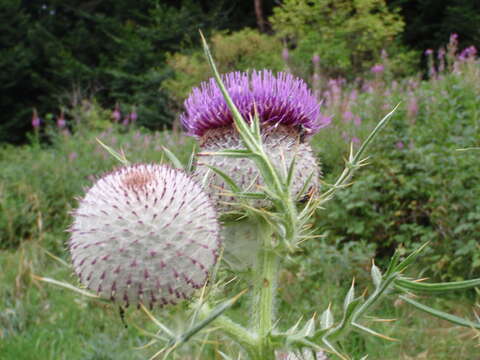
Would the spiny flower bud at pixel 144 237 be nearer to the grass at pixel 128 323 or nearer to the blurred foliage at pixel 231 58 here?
the grass at pixel 128 323

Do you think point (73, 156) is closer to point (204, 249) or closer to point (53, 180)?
point (53, 180)

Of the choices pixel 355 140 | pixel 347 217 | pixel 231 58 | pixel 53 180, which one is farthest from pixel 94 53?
pixel 347 217

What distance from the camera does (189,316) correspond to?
1085 millimetres

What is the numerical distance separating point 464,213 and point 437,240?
29cm

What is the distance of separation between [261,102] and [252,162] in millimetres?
169

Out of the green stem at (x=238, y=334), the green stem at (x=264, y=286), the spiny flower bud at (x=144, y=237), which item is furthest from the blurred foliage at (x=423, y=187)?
the spiny flower bud at (x=144, y=237)

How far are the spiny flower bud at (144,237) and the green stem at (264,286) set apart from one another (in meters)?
0.17

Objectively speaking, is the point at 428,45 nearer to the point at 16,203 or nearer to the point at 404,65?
the point at 404,65

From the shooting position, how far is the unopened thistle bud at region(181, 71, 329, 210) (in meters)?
1.42

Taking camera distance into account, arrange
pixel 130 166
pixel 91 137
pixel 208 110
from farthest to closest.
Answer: pixel 91 137 < pixel 208 110 < pixel 130 166

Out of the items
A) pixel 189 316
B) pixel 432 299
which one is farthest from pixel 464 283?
pixel 432 299

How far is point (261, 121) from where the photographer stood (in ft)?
4.75

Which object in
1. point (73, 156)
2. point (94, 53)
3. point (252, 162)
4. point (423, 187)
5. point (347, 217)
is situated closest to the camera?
point (252, 162)

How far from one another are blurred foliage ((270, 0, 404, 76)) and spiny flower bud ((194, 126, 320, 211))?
12177mm
